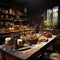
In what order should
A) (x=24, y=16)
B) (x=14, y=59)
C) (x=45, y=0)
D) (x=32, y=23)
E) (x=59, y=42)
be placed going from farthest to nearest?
1. (x=32, y=23)
2. (x=24, y=16)
3. (x=45, y=0)
4. (x=59, y=42)
5. (x=14, y=59)

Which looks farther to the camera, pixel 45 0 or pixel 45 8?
pixel 45 8

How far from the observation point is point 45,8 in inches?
309

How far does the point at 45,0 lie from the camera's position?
6.72 meters

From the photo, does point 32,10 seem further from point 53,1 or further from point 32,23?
point 53,1

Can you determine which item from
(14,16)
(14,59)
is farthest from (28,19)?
(14,59)

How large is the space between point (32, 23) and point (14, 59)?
6366mm

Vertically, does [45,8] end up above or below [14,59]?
above

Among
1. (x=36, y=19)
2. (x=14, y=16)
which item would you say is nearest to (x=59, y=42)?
(x=14, y=16)

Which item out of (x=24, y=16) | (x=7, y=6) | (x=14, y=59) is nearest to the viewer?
(x=14, y=59)

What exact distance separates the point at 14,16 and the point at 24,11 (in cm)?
102

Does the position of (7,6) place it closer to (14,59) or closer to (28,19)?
(28,19)

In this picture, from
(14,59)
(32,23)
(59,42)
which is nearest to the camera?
(14,59)

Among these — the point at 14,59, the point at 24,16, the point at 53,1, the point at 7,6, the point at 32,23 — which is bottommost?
the point at 14,59

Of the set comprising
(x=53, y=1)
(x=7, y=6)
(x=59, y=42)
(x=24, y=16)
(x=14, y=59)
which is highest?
(x=53, y=1)
